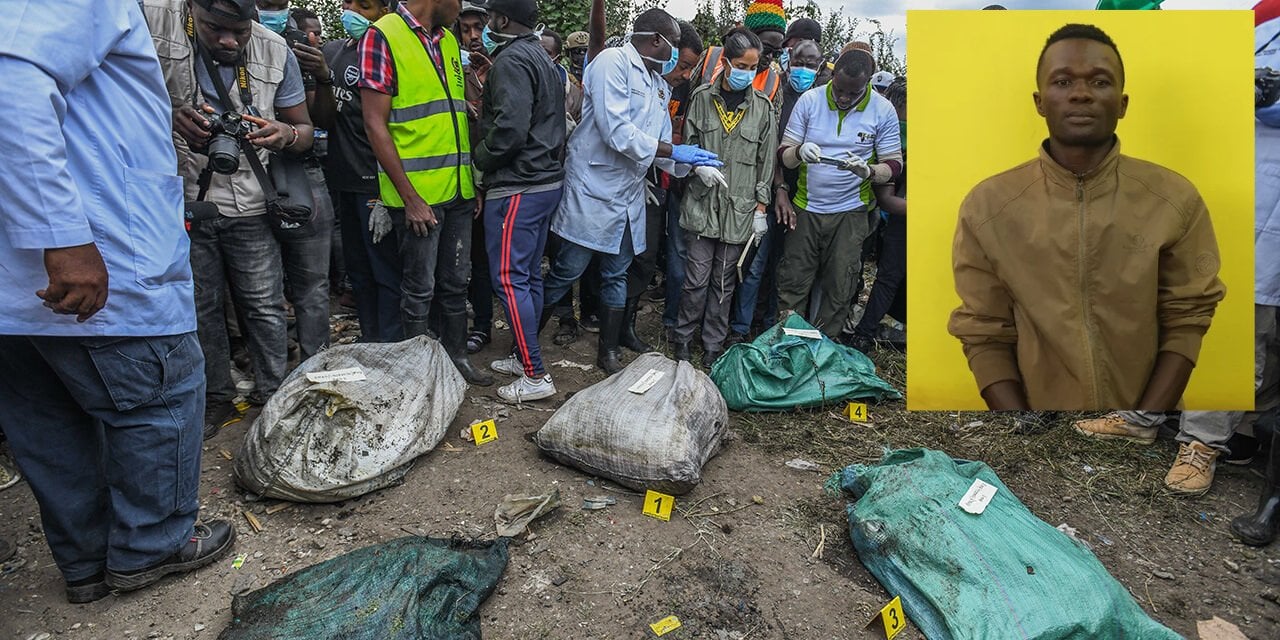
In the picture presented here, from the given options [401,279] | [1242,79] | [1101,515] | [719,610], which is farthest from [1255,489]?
[401,279]

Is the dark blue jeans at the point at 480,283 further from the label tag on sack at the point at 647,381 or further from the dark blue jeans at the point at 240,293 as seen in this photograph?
the label tag on sack at the point at 647,381

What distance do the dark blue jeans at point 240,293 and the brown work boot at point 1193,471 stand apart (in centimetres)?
397

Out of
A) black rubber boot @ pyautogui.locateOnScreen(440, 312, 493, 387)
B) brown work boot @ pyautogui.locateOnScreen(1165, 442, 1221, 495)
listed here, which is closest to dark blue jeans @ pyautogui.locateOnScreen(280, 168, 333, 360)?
black rubber boot @ pyautogui.locateOnScreen(440, 312, 493, 387)

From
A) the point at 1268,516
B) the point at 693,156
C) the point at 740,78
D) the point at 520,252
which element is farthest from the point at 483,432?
the point at 1268,516

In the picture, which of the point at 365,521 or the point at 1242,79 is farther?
the point at 365,521

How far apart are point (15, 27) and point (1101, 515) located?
12.4 feet

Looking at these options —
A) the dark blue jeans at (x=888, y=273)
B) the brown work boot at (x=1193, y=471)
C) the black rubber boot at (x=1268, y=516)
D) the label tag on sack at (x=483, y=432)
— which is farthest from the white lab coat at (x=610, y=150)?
the black rubber boot at (x=1268, y=516)

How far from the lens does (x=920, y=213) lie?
1730 millimetres

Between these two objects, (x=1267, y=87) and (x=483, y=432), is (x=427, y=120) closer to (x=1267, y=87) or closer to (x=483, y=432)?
(x=483, y=432)

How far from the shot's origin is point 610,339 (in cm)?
412

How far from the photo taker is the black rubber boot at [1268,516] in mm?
2736

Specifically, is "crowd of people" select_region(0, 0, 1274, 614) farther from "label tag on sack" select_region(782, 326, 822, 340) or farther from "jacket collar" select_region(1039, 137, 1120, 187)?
"jacket collar" select_region(1039, 137, 1120, 187)

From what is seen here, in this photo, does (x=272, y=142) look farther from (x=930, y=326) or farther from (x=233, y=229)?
(x=930, y=326)

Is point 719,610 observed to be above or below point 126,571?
below
